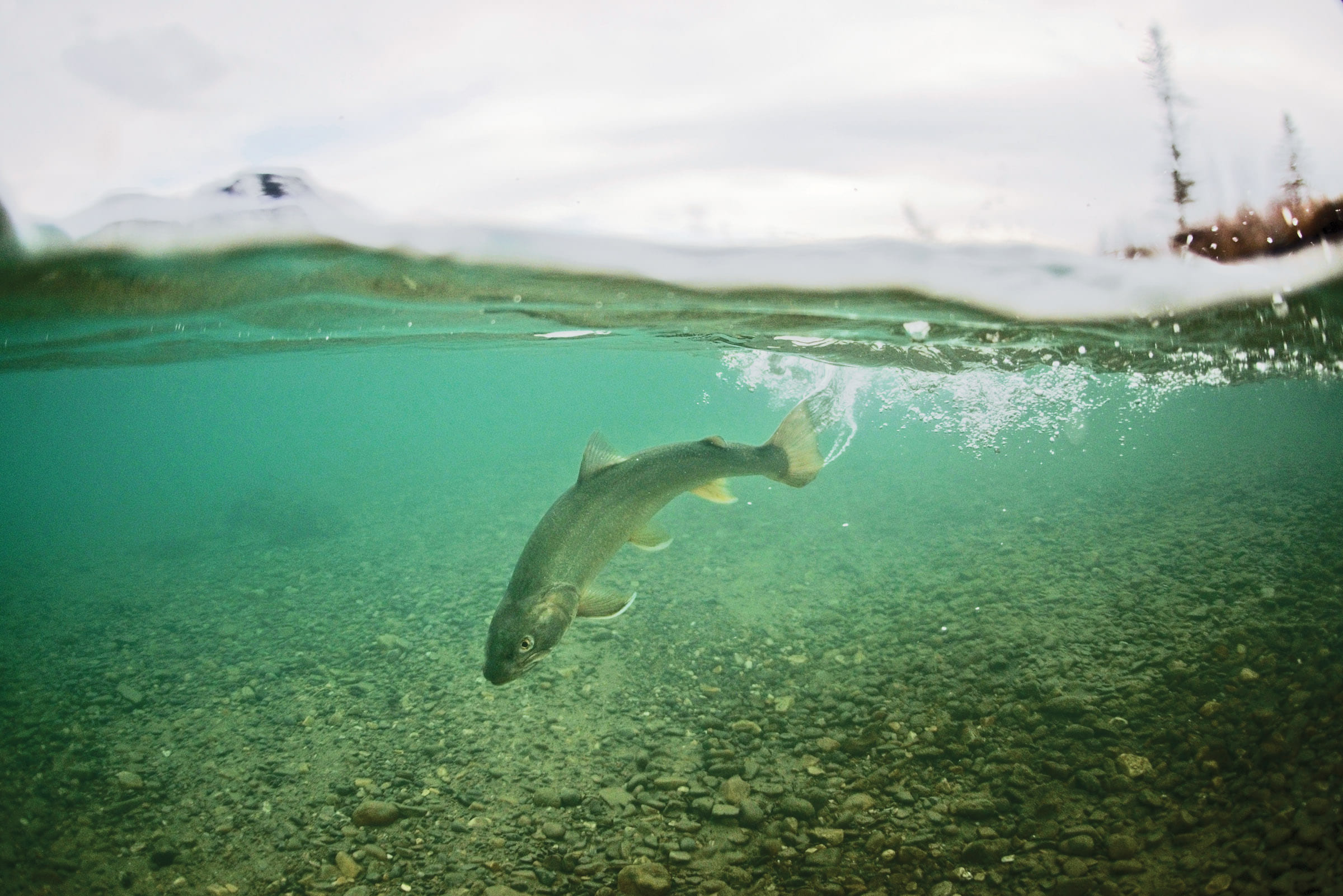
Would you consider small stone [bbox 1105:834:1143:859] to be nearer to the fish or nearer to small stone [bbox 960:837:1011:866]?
small stone [bbox 960:837:1011:866]

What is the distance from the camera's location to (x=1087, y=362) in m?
17.2

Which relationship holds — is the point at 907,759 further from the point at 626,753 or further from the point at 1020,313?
the point at 1020,313

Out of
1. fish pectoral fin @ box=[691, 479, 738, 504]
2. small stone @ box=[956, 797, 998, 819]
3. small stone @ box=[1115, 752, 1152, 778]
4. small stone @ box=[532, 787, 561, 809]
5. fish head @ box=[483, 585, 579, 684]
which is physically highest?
fish pectoral fin @ box=[691, 479, 738, 504]

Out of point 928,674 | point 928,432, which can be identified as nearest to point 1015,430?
point 928,432

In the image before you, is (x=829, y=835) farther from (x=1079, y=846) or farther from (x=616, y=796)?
(x=616, y=796)

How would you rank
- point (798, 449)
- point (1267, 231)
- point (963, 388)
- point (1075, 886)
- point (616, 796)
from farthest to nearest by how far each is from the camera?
1. point (963, 388)
2. point (1267, 231)
3. point (798, 449)
4. point (616, 796)
5. point (1075, 886)

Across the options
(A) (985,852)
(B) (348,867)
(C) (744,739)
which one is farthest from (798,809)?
(B) (348,867)

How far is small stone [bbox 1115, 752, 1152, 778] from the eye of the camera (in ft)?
14.3

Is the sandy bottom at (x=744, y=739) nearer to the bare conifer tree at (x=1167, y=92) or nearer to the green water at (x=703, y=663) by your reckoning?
the green water at (x=703, y=663)

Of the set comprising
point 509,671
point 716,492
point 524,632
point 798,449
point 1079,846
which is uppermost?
point 798,449

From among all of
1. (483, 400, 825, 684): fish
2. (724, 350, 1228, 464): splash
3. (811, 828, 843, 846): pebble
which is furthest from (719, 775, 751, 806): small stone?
(724, 350, 1228, 464): splash

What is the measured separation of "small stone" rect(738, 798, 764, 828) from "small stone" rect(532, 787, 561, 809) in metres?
0.96

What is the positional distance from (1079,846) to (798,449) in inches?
146

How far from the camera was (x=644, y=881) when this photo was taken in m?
3.88
